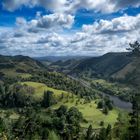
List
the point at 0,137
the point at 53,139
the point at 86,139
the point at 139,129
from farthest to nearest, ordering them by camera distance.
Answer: the point at 86,139, the point at 53,139, the point at 139,129, the point at 0,137

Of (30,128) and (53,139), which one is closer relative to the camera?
(53,139)

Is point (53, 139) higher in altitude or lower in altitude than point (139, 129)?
lower

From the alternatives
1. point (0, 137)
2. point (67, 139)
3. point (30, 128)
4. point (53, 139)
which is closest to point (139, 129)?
point (53, 139)

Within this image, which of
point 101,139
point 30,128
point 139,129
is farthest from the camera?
point 30,128

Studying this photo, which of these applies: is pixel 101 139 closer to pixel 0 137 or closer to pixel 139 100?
pixel 139 100

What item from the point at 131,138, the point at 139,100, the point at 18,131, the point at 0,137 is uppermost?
the point at 0,137

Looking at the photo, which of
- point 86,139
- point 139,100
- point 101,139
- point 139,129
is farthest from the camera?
point 86,139

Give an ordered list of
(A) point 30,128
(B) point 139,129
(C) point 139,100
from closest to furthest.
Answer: (B) point 139,129 → (C) point 139,100 → (A) point 30,128

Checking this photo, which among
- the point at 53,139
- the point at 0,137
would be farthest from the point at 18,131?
the point at 0,137

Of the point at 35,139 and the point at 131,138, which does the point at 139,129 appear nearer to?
the point at 131,138
